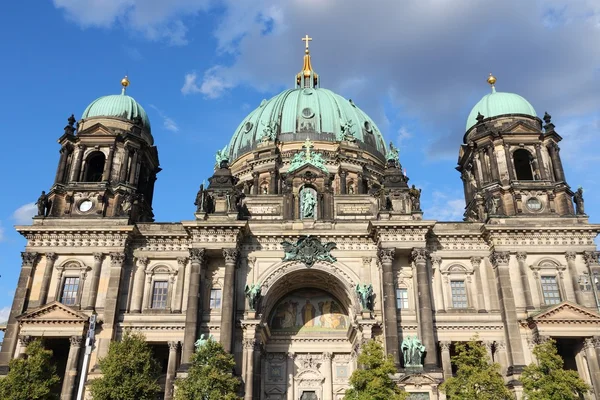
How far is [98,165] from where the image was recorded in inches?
1683

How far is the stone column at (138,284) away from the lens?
36031 millimetres

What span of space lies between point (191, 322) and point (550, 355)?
2053cm

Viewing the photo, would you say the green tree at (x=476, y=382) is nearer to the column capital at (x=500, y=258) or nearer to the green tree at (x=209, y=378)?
the column capital at (x=500, y=258)

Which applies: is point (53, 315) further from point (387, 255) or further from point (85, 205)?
point (387, 255)

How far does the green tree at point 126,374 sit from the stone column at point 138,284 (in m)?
5.00

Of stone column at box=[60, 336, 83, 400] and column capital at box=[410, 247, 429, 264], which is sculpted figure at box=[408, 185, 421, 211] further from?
stone column at box=[60, 336, 83, 400]

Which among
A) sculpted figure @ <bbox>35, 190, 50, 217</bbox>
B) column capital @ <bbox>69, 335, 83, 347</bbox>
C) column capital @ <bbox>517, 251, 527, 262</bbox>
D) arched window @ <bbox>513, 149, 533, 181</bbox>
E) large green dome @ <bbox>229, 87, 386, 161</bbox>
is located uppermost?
large green dome @ <bbox>229, 87, 386, 161</bbox>

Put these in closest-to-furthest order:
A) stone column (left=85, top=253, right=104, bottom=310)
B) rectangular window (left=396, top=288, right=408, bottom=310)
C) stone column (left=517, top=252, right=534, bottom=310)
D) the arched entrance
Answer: stone column (left=85, top=253, right=104, bottom=310), stone column (left=517, top=252, right=534, bottom=310), rectangular window (left=396, top=288, right=408, bottom=310), the arched entrance

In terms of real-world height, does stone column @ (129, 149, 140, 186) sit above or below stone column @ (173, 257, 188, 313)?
above

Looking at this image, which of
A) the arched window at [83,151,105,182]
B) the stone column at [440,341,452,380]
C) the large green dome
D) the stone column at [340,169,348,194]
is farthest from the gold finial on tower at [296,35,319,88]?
the stone column at [440,341,452,380]

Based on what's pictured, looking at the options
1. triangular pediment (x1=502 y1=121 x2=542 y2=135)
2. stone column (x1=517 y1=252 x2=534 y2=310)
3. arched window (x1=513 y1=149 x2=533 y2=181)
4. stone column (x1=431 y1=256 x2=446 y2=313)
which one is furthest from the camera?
arched window (x1=513 y1=149 x2=533 y2=181)

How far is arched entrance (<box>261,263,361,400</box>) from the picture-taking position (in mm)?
37375

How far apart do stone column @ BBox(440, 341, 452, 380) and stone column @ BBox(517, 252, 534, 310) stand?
5.67 m

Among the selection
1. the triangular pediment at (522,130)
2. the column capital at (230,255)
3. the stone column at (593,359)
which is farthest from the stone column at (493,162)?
the column capital at (230,255)
